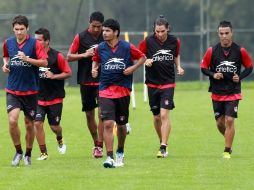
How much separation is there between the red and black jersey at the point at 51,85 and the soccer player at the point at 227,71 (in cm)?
240

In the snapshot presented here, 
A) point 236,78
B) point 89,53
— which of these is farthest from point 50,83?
point 236,78

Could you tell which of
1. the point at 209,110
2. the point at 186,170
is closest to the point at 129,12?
the point at 209,110

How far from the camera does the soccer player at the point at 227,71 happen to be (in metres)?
15.9

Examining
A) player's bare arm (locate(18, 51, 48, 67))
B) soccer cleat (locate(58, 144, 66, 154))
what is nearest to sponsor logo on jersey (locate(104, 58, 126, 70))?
player's bare arm (locate(18, 51, 48, 67))

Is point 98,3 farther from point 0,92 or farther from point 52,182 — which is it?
point 52,182

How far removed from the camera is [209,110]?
91.2ft

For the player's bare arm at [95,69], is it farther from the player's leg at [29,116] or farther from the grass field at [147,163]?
the grass field at [147,163]

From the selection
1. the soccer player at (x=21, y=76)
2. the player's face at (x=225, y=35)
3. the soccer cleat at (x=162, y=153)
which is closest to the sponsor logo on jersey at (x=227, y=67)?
the player's face at (x=225, y=35)

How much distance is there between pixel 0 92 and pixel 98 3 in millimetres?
6406

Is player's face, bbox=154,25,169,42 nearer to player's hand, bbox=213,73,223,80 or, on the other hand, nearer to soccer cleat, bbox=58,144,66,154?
player's hand, bbox=213,73,223,80

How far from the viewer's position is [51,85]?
53.9 feet

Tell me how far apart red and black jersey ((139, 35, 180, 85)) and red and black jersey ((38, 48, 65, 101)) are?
1498mm

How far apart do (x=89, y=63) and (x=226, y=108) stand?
240 cm

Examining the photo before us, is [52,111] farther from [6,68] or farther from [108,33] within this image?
[108,33]
